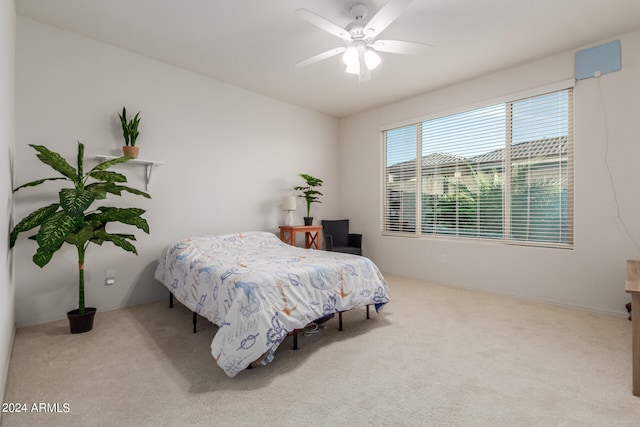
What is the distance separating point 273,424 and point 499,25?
339cm

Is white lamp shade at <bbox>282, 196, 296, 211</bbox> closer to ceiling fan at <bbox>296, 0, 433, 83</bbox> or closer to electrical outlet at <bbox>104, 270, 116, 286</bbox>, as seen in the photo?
ceiling fan at <bbox>296, 0, 433, 83</bbox>

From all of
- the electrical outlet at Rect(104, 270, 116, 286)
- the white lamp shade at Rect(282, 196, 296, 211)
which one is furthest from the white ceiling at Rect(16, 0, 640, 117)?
the electrical outlet at Rect(104, 270, 116, 286)

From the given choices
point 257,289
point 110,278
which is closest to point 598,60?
point 257,289

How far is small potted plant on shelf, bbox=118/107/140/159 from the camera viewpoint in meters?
2.98

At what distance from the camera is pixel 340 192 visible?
541 cm

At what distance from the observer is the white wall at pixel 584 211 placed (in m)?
2.85

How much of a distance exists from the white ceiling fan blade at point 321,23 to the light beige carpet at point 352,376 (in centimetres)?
230

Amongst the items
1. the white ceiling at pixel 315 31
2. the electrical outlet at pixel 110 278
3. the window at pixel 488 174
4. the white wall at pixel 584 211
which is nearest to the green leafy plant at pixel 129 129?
the white ceiling at pixel 315 31

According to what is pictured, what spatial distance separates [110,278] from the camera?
3.07 meters

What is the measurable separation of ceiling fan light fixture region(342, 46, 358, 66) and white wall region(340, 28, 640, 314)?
1985 millimetres

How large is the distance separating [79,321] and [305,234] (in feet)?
9.26

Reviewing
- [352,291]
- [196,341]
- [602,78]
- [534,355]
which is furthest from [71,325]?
[602,78]

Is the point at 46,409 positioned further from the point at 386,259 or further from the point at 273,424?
the point at 386,259

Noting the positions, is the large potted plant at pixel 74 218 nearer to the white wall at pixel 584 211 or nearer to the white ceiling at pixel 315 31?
the white ceiling at pixel 315 31
